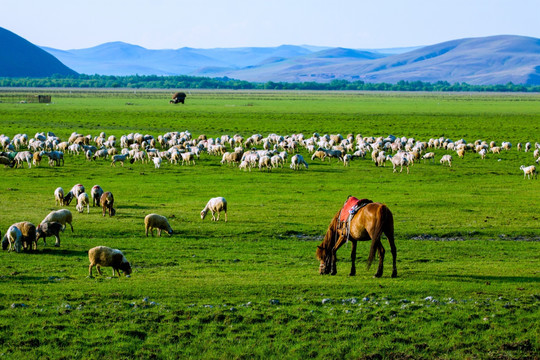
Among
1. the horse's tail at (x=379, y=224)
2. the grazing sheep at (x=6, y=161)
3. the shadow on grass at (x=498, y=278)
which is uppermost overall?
the horse's tail at (x=379, y=224)

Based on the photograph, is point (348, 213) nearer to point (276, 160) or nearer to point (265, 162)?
point (265, 162)

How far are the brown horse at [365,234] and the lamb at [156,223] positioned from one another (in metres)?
6.21

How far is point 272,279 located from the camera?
13820 mm

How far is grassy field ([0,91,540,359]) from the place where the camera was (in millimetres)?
10422

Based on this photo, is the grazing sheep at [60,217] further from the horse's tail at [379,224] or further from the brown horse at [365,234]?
the horse's tail at [379,224]

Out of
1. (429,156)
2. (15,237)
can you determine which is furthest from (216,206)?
(429,156)

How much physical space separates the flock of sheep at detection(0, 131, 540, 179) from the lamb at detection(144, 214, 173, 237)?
662 inches

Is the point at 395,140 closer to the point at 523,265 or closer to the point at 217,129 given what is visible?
the point at 217,129

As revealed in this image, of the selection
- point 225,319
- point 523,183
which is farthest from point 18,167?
point 225,319

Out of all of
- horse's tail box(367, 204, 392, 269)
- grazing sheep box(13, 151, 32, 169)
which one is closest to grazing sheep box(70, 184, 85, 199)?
horse's tail box(367, 204, 392, 269)

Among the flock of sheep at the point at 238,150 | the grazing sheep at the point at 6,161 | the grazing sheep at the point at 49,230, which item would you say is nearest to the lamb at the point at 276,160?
the flock of sheep at the point at 238,150

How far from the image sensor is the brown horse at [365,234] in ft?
44.9

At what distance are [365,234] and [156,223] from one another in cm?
731

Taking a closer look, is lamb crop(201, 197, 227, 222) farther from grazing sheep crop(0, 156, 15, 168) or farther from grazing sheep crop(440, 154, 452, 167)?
grazing sheep crop(440, 154, 452, 167)
